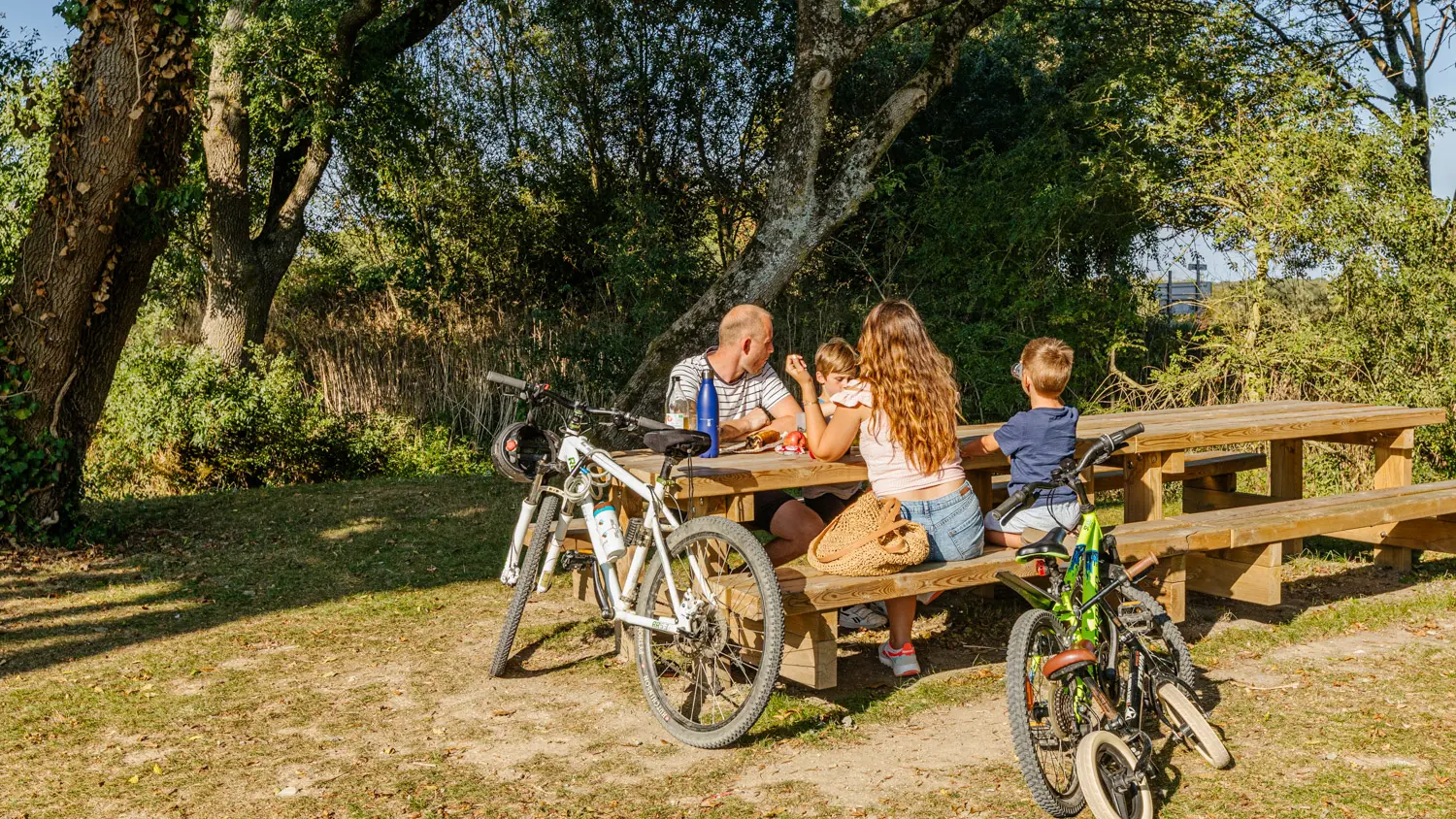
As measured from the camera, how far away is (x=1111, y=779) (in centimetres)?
340

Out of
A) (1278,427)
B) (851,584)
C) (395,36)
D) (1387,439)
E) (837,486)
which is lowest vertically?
(851,584)

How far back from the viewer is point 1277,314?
10086mm

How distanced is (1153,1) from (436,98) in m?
8.61

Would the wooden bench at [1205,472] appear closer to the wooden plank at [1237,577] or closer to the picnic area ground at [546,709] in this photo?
the picnic area ground at [546,709]

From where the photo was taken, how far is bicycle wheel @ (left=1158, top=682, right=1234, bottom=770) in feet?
12.4

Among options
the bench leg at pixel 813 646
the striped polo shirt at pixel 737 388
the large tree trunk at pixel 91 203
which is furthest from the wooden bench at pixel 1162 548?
the large tree trunk at pixel 91 203

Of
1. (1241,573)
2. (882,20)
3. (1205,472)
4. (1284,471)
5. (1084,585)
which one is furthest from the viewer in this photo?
(882,20)

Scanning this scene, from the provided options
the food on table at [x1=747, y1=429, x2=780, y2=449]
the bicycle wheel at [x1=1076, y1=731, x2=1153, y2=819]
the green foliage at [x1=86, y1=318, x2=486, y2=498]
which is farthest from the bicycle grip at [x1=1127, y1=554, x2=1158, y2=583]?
the green foliage at [x1=86, y1=318, x2=486, y2=498]

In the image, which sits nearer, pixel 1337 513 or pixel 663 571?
pixel 663 571

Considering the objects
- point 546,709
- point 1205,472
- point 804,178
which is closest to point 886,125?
point 804,178

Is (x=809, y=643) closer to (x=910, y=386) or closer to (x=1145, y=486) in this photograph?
(x=910, y=386)

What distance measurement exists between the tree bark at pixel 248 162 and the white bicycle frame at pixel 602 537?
8.27 m

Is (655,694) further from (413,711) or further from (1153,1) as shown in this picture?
(1153,1)

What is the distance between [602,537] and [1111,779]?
2.07 m
